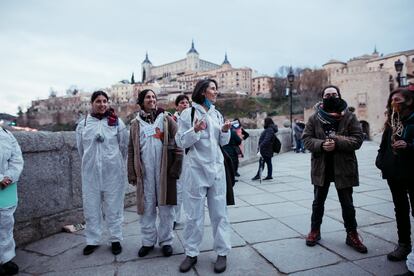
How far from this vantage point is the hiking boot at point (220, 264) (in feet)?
9.16

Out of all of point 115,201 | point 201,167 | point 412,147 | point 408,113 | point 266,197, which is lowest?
point 266,197

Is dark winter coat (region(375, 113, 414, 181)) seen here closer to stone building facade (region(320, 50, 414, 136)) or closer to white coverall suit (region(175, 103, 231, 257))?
white coverall suit (region(175, 103, 231, 257))

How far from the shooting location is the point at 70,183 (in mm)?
4344

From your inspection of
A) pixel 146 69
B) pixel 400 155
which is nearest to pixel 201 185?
pixel 400 155

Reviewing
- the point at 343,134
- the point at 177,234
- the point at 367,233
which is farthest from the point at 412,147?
the point at 177,234

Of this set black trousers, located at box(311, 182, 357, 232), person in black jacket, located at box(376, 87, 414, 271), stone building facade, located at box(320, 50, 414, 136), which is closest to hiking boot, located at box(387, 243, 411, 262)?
person in black jacket, located at box(376, 87, 414, 271)

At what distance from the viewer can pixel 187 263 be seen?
2887mm

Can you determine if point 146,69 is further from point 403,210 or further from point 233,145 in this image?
point 403,210

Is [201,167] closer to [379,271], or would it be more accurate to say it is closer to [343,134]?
[343,134]

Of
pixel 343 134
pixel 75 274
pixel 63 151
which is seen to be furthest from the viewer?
pixel 63 151

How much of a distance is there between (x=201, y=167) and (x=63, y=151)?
2.44 metres

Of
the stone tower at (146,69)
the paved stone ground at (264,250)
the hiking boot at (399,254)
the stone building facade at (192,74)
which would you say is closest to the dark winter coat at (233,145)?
the paved stone ground at (264,250)

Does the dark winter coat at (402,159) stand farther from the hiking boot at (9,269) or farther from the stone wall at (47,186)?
the stone wall at (47,186)

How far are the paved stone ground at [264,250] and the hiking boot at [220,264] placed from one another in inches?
2.4
